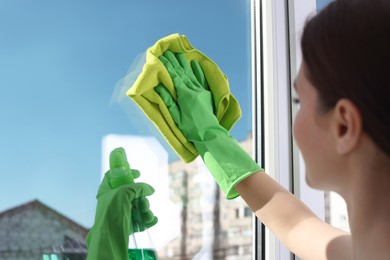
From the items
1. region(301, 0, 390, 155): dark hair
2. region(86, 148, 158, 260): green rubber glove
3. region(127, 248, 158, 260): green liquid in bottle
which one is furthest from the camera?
region(127, 248, 158, 260): green liquid in bottle

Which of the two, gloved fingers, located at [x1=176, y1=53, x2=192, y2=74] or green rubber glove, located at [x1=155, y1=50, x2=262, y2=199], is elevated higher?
gloved fingers, located at [x1=176, y1=53, x2=192, y2=74]

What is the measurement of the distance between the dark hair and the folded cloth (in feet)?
1.16

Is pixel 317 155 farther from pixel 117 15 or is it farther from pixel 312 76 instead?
pixel 117 15

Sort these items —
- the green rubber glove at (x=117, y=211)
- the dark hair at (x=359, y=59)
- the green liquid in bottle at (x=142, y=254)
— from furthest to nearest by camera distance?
the green liquid in bottle at (x=142, y=254)
the green rubber glove at (x=117, y=211)
the dark hair at (x=359, y=59)

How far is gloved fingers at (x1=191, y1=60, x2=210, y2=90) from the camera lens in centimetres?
111

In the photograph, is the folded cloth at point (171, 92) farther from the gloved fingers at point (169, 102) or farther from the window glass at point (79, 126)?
the window glass at point (79, 126)

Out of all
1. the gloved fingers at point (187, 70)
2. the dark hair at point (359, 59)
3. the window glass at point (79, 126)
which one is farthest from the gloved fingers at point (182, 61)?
the dark hair at point (359, 59)

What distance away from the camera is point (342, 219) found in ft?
4.92

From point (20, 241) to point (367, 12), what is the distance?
2.35 feet

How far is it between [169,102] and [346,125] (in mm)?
401

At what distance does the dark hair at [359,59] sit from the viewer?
2.19 feet

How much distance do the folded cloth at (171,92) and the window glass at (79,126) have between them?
0.50 ft

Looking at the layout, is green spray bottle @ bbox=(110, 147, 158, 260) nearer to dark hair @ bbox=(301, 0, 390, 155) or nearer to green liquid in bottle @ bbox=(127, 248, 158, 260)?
green liquid in bottle @ bbox=(127, 248, 158, 260)

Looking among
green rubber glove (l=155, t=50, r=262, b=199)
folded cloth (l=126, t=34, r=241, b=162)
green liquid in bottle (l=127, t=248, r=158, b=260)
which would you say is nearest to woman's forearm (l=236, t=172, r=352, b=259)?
green rubber glove (l=155, t=50, r=262, b=199)
